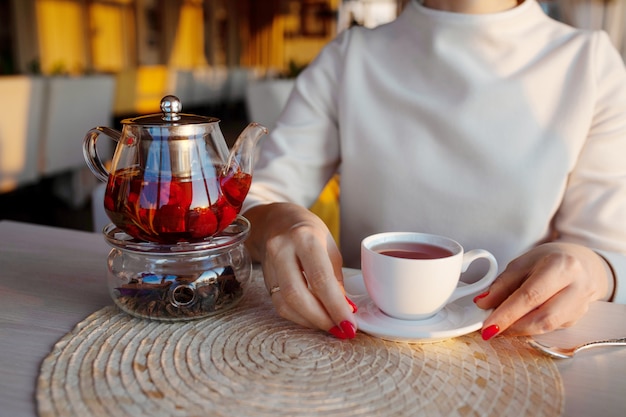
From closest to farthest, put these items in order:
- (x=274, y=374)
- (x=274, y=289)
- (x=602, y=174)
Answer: (x=274, y=374)
(x=274, y=289)
(x=602, y=174)

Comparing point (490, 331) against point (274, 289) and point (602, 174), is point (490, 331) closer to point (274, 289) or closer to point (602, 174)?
point (274, 289)

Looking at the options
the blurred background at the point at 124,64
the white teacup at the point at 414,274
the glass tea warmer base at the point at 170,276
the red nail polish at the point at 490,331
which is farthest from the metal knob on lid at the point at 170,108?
the blurred background at the point at 124,64

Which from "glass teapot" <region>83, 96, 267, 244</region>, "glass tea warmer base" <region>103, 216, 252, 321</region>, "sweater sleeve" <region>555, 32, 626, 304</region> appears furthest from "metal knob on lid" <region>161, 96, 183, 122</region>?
"sweater sleeve" <region>555, 32, 626, 304</region>

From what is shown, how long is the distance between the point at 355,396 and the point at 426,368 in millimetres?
78

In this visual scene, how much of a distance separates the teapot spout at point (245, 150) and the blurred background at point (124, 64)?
1.35 ft

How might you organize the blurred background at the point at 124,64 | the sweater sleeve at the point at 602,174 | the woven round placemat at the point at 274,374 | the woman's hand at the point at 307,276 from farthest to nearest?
the blurred background at the point at 124,64, the sweater sleeve at the point at 602,174, the woman's hand at the point at 307,276, the woven round placemat at the point at 274,374

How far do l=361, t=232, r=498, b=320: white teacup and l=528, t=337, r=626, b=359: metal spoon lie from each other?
0.08m

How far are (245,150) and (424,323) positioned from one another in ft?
0.83

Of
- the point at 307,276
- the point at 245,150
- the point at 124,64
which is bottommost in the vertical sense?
the point at 124,64

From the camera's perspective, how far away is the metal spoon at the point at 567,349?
1.69 ft

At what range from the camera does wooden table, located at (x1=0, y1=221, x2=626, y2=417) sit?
0.45m

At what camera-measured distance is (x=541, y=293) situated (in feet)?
1.75

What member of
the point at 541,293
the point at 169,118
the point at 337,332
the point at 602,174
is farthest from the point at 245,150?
the point at 602,174

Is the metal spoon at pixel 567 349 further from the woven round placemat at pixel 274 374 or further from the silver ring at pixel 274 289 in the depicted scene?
the silver ring at pixel 274 289
